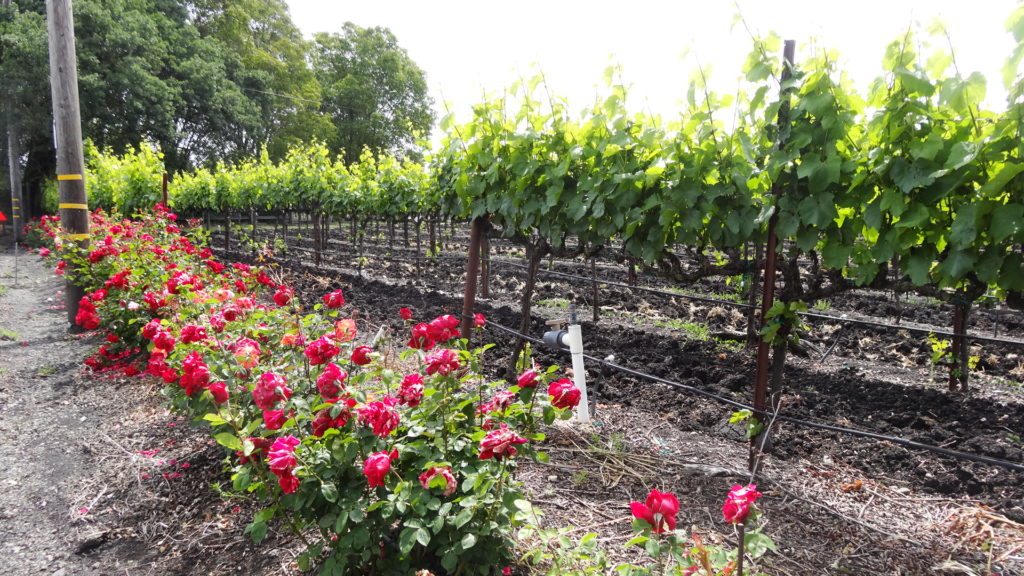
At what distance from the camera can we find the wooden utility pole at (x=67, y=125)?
5.62 meters

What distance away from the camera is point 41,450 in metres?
3.33

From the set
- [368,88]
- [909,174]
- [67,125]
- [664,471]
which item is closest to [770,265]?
[909,174]

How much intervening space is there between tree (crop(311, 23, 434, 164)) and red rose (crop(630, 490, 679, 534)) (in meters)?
36.3

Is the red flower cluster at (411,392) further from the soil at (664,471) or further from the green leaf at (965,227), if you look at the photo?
the green leaf at (965,227)

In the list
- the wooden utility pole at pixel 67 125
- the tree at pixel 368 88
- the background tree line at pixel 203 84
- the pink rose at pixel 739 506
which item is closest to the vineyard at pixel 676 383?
the pink rose at pixel 739 506

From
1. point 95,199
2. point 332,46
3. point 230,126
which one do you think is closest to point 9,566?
point 95,199

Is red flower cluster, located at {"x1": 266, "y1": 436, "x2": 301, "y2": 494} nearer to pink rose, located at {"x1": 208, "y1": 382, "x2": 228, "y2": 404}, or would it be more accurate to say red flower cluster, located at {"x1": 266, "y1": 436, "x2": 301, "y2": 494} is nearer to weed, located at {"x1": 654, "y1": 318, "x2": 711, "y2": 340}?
pink rose, located at {"x1": 208, "y1": 382, "x2": 228, "y2": 404}

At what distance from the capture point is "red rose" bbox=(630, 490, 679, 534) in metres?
1.16

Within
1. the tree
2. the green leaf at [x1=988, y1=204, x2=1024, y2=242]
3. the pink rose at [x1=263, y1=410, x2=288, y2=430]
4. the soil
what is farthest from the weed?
the tree

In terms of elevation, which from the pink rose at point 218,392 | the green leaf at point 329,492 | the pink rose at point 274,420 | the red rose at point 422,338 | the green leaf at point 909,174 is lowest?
the green leaf at point 329,492

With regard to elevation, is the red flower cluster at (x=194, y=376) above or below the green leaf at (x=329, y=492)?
above

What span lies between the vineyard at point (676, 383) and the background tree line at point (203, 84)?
7.61 m

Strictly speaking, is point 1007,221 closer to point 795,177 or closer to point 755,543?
point 795,177

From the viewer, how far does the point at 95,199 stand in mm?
15742
